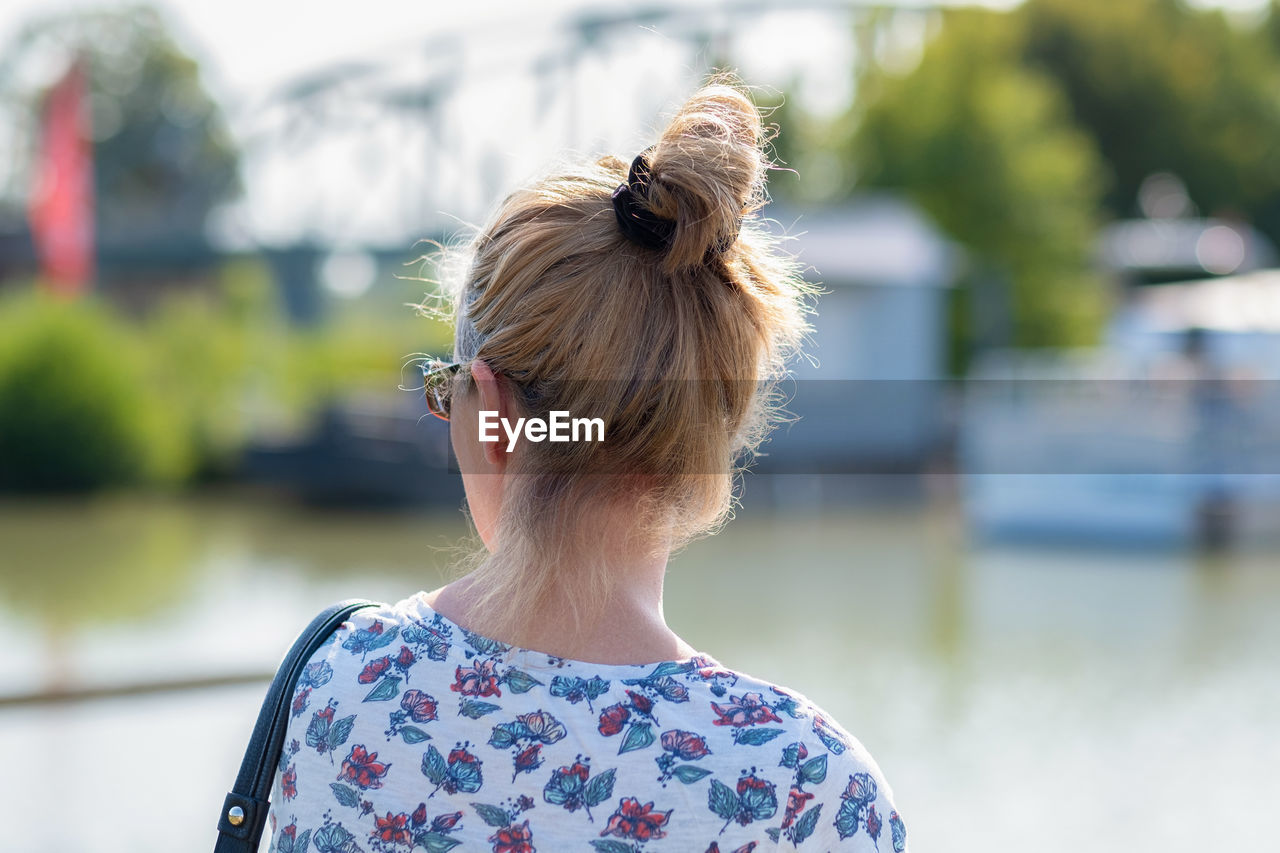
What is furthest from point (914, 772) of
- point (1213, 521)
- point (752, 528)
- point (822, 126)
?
point (822, 126)

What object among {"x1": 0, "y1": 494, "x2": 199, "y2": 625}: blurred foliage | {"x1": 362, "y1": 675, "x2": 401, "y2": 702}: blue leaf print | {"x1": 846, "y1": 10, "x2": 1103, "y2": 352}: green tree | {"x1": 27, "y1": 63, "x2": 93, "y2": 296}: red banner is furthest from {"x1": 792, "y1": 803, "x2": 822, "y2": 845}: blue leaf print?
{"x1": 846, "y1": 10, "x2": 1103, "y2": 352}: green tree

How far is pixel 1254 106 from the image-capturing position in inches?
1460

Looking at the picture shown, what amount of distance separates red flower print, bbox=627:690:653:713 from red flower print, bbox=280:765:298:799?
11.7 inches

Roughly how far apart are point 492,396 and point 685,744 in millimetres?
324

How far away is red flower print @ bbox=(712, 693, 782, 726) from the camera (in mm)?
1036

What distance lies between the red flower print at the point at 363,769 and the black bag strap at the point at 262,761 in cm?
8

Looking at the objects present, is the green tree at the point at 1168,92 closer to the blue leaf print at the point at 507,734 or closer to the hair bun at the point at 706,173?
the hair bun at the point at 706,173

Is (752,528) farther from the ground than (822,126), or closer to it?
closer to it

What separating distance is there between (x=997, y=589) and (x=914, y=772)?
211 inches

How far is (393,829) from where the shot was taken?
109cm

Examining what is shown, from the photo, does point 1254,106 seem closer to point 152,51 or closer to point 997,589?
point 997,589

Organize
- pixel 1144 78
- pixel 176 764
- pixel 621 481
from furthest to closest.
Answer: pixel 1144 78 → pixel 176 764 → pixel 621 481

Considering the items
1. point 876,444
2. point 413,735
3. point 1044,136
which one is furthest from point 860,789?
point 1044,136

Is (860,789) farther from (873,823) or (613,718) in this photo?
(613,718)
